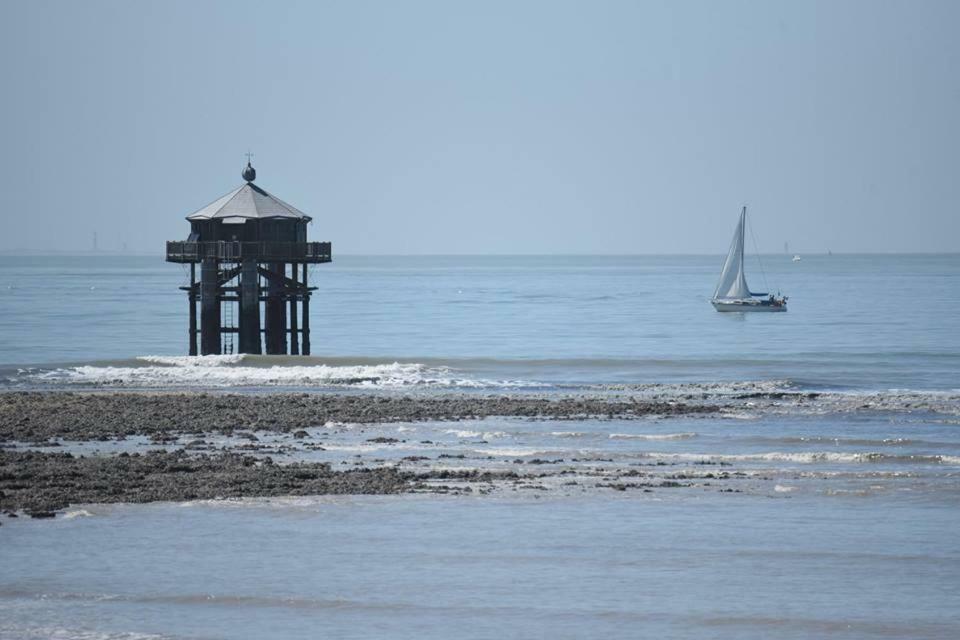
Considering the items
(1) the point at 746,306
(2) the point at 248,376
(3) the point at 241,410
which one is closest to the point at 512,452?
(3) the point at 241,410

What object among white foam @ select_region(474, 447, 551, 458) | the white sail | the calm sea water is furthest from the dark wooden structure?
the white sail

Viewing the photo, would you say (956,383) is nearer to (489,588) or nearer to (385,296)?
(489,588)

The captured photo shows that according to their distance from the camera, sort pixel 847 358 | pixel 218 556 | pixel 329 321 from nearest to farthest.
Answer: pixel 218 556
pixel 847 358
pixel 329 321

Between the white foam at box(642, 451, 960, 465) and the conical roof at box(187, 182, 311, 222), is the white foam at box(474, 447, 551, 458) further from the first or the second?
the conical roof at box(187, 182, 311, 222)

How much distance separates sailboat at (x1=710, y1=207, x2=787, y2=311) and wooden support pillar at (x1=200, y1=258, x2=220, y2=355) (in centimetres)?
5424

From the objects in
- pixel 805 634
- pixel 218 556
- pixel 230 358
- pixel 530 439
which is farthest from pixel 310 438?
pixel 230 358

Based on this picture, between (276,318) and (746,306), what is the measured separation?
184 feet

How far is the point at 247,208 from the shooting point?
52.8m

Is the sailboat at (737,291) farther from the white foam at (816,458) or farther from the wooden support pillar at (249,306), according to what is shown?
the white foam at (816,458)

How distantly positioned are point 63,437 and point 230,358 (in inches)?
866

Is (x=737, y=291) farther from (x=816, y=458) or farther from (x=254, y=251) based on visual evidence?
(x=816, y=458)

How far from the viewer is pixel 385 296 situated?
151250 mm

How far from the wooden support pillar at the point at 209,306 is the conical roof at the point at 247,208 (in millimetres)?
1729

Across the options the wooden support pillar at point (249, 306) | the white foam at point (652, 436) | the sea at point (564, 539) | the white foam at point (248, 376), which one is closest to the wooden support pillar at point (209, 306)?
the white foam at point (248, 376)
